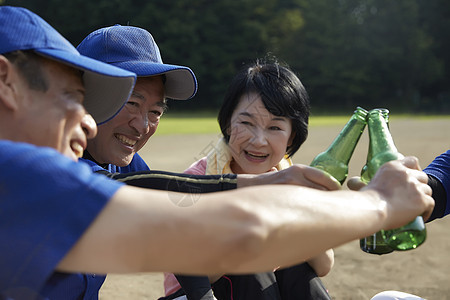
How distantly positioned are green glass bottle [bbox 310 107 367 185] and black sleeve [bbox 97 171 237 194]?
39 cm

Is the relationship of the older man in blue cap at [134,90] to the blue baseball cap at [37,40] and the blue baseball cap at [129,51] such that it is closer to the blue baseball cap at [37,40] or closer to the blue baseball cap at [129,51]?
the blue baseball cap at [129,51]

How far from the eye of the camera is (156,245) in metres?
1.10

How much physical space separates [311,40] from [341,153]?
4596 centimetres

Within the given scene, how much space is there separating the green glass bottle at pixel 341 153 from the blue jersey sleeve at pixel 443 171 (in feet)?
2.32

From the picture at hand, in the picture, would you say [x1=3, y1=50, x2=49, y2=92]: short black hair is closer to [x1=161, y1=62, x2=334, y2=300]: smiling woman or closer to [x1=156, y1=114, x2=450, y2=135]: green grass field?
[x1=161, y1=62, x2=334, y2=300]: smiling woman

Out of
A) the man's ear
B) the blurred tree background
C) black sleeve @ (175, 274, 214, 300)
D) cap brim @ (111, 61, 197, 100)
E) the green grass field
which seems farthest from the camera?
the blurred tree background

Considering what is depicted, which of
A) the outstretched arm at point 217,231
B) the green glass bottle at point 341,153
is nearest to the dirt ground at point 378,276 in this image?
the green glass bottle at point 341,153

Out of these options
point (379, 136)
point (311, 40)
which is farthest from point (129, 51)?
point (311, 40)

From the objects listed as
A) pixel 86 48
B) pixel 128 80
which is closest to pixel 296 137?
pixel 86 48

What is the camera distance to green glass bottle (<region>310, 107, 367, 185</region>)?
1780 millimetres

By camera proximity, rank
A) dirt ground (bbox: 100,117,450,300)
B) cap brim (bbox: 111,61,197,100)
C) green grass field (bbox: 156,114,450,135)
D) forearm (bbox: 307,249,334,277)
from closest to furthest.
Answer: forearm (bbox: 307,249,334,277) → cap brim (bbox: 111,61,197,100) → dirt ground (bbox: 100,117,450,300) → green grass field (bbox: 156,114,450,135)

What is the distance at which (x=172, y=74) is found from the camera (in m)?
3.00

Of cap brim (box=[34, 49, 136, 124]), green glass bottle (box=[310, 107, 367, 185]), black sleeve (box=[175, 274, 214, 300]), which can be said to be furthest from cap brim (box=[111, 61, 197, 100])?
green glass bottle (box=[310, 107, 367, 185])

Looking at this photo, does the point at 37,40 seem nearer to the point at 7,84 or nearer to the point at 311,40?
the point at 7,84
